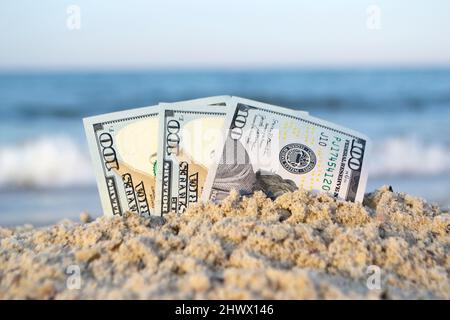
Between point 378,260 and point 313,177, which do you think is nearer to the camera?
point 378,260

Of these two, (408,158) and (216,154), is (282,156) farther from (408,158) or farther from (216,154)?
(408,158)

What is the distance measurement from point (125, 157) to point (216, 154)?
47 cm

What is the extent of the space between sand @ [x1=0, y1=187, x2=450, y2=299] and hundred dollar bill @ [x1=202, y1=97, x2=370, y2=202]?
19cm

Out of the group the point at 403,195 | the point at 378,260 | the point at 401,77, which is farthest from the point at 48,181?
the point at 401,77

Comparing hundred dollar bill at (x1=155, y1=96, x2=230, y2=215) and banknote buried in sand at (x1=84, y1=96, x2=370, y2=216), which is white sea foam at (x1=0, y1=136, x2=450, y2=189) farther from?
hundred dollar bill at (x1=155, y1=96, x2=230, y2=215)

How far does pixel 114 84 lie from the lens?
16062mm

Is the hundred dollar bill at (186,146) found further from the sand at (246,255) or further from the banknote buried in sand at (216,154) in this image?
the sand at (246,255)

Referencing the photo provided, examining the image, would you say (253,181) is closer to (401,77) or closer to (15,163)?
(15,163)

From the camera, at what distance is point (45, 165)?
605 cm

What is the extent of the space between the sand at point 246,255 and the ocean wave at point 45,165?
3082mm

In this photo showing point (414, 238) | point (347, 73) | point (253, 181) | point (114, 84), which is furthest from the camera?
point (347, 73)

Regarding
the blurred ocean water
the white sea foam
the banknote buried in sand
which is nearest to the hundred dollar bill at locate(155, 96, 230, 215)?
the banknote buried in sand
